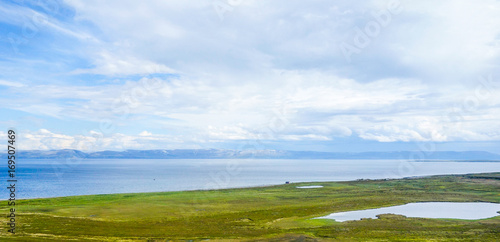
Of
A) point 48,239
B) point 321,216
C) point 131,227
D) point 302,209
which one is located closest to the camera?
point 48,239

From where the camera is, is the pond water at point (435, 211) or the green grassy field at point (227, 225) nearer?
the green grassy field at point (227, 225)

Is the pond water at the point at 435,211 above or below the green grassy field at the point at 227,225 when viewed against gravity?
below

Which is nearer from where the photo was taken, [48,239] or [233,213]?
[48,239]

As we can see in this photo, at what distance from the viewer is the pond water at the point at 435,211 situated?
60.4 metres

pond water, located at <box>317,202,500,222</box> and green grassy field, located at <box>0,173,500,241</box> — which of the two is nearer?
green grassy field, located at <box>0,173,500,241</box>

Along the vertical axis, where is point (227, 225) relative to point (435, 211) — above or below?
above

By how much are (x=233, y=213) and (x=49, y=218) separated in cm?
3220

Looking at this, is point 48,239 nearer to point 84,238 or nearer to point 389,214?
point 84,238

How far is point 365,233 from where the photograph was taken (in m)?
46.3

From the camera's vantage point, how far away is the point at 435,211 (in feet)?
218

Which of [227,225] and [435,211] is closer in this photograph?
[227,225]

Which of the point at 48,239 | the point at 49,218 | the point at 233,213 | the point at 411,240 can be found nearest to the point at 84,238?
the point at 48,239

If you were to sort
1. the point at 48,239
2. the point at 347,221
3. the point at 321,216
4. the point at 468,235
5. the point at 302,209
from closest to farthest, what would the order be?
the point at 48,239, the point at 468,235, the point at 347,221, the point at 321,216, the point at 302,209

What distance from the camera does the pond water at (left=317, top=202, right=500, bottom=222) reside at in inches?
2379
